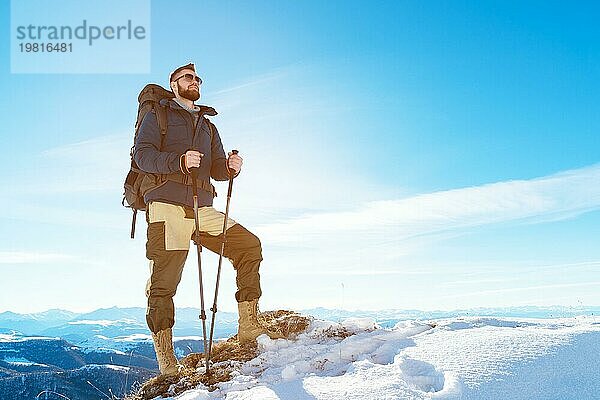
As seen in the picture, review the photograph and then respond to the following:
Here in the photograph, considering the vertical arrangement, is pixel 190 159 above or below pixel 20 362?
above

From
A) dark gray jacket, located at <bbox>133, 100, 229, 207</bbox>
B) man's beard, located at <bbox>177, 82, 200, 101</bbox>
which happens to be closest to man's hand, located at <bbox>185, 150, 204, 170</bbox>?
dark gray jacket, located at <bbox>133, 100, 229, 207</bbox>

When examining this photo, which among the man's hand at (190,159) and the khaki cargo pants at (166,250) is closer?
the man's hand at (190,159)

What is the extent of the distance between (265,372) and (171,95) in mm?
3864

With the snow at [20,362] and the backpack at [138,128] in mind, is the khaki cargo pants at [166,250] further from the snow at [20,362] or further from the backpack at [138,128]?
the snow at [20,362]

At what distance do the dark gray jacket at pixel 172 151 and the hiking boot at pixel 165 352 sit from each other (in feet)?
5.51

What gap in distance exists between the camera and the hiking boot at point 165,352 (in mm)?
6480

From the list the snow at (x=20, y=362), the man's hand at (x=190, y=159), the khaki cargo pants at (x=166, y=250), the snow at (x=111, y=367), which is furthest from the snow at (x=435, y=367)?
the snow at (x=20, y=362)

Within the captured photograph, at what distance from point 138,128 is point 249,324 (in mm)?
3093

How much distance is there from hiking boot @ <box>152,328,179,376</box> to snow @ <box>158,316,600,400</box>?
1.12m

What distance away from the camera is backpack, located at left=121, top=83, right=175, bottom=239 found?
6.67 meters

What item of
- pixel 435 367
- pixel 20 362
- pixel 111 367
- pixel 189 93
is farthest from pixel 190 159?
pixel 20 362

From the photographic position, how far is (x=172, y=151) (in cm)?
665

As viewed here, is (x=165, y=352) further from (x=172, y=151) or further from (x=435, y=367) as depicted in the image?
(x=435, y=367)

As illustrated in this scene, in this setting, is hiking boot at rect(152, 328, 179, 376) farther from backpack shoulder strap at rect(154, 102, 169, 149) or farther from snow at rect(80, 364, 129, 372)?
backpack shoulder strap at rect(154, 102, 169, 149)
